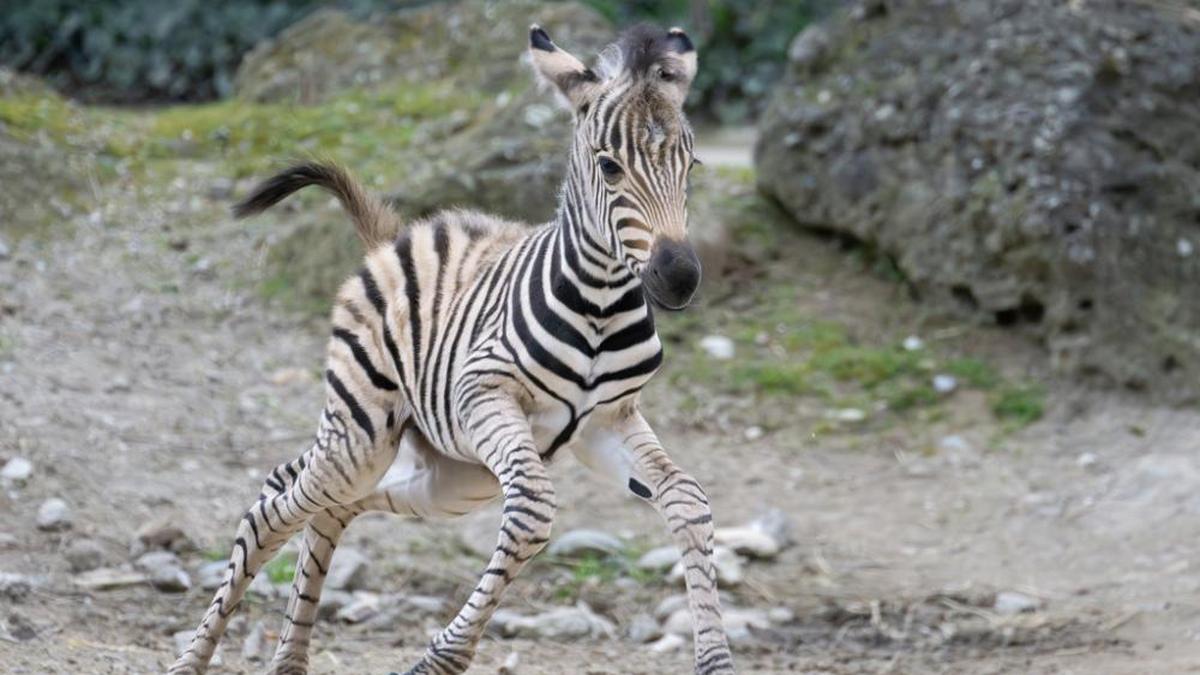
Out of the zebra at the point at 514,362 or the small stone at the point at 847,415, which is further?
the small stone at the point at 847,415

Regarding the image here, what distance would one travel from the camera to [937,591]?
27.2ft

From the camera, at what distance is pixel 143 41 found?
791 inches

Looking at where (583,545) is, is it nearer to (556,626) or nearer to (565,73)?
(556,626)

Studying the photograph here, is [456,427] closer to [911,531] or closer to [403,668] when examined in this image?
[403,668]

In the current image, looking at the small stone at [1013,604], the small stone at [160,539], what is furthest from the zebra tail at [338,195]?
the small stone at [1013,604]

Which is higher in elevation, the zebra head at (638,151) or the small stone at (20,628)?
the zebra head at (638,151)

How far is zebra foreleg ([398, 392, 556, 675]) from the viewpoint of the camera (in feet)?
17.4

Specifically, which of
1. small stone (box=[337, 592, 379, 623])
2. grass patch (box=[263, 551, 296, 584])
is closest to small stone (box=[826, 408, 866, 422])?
small stone (box=[337, 592, 379, 623])

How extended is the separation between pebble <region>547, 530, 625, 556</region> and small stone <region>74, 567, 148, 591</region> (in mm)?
2119

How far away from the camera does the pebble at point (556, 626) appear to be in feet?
25.4

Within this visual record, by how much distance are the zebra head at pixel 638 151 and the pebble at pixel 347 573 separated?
3.09m

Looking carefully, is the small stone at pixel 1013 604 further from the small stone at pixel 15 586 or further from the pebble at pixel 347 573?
the small stone at pixel 15 586

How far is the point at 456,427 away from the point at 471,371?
23 centimetres

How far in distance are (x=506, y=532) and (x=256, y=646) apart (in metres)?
2.35
